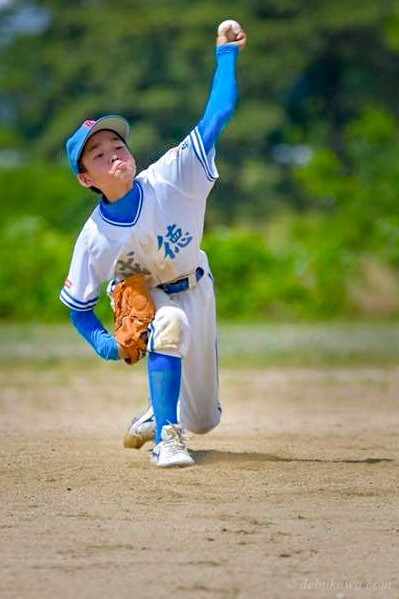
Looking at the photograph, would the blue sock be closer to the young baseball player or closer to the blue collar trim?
the young baseball player

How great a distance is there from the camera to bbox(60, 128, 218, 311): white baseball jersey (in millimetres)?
6438

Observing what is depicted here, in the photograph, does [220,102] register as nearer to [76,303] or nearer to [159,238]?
[159,238]

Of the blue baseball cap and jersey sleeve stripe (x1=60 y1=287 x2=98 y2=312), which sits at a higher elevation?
the blue baseball cap

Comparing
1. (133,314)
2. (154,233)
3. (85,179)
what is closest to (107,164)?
(85,179)

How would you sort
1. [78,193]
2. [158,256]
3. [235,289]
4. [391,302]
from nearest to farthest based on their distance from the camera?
1. [158,256]
2. [235,289]
3. [391,302]
4. [78,193]

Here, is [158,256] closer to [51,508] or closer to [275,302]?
[51,508]

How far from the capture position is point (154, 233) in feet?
21.1

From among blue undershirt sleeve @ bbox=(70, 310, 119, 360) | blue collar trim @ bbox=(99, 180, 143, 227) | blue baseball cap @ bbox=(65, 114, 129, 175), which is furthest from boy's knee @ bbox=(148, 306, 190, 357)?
blue baseball cap @ bbox=(65, 114, 129, 175)

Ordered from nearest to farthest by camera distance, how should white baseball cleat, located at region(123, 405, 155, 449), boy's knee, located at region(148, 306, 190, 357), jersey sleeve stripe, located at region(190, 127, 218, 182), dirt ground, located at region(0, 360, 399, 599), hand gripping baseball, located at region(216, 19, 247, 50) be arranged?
dirt ground, located at region(0, 360, 399, 599) → boy's knee, located at region(148, 306, 190, 357) → jersey sleeve stripe, located at region(190, 127, 218, 182) → hand gripping baseball, located at region(216, 19, 247, 50) → white baseball cleat, located at region(123, 405, 155, 449)

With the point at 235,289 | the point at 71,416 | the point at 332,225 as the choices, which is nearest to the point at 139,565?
the point at 71,416

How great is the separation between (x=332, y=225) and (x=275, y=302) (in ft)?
6.23

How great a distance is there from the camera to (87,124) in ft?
21.3

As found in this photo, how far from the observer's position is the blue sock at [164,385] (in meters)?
6.42

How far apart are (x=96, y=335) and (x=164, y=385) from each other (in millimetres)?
391
